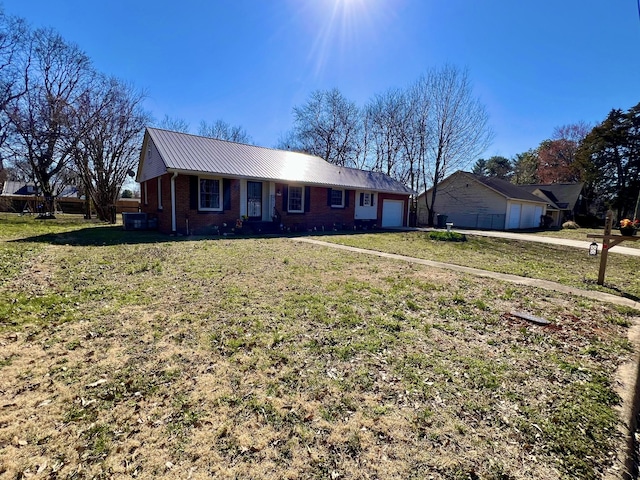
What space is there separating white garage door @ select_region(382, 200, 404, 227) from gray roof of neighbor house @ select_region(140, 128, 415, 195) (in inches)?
41.5

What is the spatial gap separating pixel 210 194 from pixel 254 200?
216 centimetres

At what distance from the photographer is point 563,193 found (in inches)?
1368

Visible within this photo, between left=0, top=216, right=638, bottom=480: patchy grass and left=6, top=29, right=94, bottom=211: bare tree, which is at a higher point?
left=6, top=29, right=94, bottom=211: bare tree

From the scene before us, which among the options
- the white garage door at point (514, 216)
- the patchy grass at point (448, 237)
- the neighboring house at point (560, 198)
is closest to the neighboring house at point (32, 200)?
the patchy grass at point (448, 237)

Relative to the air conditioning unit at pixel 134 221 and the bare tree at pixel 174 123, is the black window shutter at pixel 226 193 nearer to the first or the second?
the air conditioning unit at pixel 134 221

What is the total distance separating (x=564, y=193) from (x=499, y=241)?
28.0m

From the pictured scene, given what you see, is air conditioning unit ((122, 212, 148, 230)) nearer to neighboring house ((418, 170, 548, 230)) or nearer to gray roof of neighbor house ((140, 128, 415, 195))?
gray roof of neighbor house ((140, 128, 415, 195))

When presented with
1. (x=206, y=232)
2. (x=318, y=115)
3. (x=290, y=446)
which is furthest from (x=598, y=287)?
(x=318, y=115)

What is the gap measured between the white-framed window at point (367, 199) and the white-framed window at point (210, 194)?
30.9 feet

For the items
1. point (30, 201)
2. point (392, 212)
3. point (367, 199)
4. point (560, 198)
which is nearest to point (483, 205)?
point (392, 212)

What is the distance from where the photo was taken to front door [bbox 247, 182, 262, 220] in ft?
48.7

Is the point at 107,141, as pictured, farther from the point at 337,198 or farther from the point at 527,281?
the point at 527,281

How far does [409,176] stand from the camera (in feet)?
98.6

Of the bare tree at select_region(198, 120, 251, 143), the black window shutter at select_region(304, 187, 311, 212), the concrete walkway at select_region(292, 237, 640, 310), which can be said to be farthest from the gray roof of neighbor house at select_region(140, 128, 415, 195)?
the bare tree at select_region(198, 120, 251, 143)
